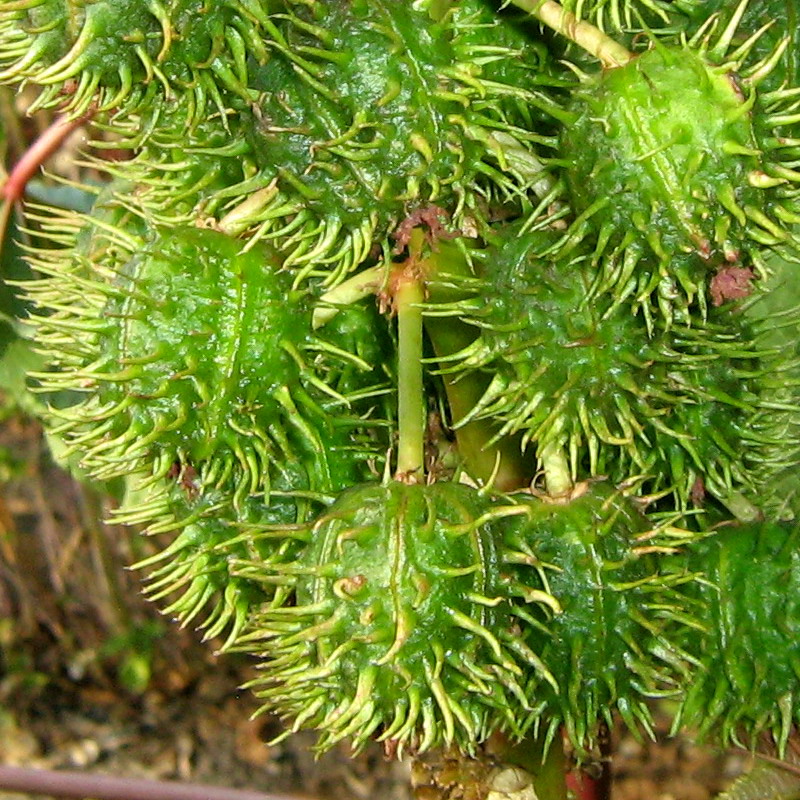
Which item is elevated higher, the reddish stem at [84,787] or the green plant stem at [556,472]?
the green plant stem at [556,472]

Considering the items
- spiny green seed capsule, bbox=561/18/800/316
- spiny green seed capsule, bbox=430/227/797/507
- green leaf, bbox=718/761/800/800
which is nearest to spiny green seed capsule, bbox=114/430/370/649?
spiny green seed capsule, bbox=430/227/797/507

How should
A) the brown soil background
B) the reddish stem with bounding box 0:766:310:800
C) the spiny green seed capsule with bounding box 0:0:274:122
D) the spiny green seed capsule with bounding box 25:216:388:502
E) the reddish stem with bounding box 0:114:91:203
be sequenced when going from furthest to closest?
the brown soil background → the reddish stem with bounding box 0:114:91:203 → the spiny green seed capsule with bounding box 25:216:388:502 → the spiny green seed capsule with bounding box 0:0:274:122 → the reddish stem with bounding box 0:766:310:800

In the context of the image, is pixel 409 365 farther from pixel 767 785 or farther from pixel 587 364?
pixel 767 785

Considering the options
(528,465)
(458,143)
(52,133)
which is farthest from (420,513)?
(52,133)

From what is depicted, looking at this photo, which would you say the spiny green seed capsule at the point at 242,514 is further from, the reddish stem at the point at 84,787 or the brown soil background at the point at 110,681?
the brown soil background at the point at 110,681

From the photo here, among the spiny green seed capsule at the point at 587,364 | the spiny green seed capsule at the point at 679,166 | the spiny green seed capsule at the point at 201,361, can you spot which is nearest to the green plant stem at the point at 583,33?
the spiny green seed capsule at the point at 679,166

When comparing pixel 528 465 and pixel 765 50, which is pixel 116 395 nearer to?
pixel 528 465

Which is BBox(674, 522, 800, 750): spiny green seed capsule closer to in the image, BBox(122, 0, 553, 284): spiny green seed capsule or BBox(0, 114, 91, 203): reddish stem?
BBox(122, 0, 553, 284): spiny green seed capsule
